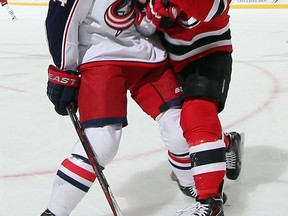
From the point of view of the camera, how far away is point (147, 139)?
1.69 metres

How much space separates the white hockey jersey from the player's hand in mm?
75

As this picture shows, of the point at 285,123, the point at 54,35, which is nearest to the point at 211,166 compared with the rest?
the point at 54,35

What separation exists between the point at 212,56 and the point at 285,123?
736 mm

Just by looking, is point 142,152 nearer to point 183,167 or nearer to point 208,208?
point 183,167

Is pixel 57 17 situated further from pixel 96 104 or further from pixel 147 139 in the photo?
pixel 147 139

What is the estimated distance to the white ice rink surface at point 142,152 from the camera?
123 centimetres

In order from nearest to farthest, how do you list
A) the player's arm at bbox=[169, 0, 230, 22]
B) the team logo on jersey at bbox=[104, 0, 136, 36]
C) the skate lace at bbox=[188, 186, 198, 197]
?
the player's arm at bbox=[169, 0, 230, 22] < the team logo on jersey at bbox=[104, 0, 136, 36] < the skate lace at bbox=[188, 186, 198, 197]

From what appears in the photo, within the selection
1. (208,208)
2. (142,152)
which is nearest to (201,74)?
(208,208)

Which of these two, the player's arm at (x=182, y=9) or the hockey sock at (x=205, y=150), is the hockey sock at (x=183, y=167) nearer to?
the hockey sock at (x=205, y=150)

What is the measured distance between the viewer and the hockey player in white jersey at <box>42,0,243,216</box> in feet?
3.32

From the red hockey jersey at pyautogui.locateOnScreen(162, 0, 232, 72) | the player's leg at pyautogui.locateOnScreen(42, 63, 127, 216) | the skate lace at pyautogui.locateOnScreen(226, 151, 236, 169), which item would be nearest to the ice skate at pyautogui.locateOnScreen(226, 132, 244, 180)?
the skate lace at pyautogui.locateOnScreen(226, 151, 236, 169)

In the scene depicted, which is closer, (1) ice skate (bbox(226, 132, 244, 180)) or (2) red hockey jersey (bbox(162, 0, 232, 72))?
(2) red hockey jersey (bbox(162, 0, 232, 72))

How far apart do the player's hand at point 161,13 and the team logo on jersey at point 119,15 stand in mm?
60

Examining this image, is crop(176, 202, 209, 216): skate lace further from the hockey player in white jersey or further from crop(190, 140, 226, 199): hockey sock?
the hockey player in white jersey
